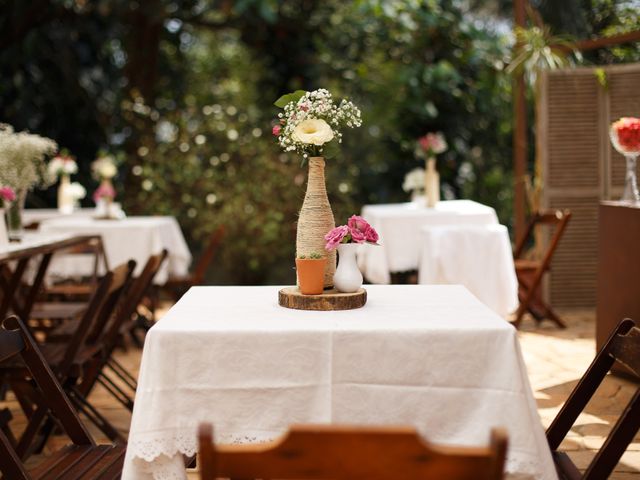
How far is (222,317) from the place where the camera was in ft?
9.14

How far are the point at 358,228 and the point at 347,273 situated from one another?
0.50 ft

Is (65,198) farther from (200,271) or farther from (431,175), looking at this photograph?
(431,175)

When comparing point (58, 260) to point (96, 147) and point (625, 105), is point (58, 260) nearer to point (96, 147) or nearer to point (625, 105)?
point (96, 147)

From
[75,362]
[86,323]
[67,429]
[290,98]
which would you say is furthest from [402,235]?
[67,429]

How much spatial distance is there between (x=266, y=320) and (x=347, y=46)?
767 centimetres

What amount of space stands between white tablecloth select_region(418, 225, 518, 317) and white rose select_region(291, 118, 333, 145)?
3.34m

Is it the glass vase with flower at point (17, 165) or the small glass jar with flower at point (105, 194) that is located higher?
the glass vase with flower at point (17, 165)

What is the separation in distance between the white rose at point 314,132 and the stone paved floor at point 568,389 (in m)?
1.66

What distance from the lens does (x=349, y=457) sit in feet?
5.51

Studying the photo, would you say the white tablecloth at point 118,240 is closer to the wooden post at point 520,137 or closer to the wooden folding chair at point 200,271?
the wooden folding chair at point 200,271

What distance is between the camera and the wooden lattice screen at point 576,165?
26.3 ft

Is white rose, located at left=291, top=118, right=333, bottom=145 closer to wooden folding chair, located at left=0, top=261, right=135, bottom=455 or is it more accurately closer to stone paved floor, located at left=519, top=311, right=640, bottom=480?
wooden folding chair, located at left=0, top=261, right=135, bottom=455

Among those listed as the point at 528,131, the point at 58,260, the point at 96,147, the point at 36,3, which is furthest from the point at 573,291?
the point at 36,3

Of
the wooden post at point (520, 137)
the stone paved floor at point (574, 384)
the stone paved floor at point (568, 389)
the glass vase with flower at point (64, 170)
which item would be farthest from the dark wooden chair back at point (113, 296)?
the wooden post at point (520, 137)
